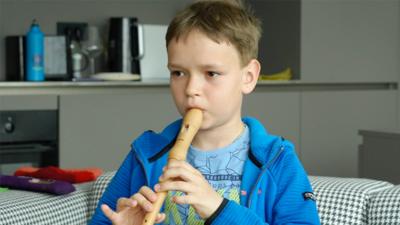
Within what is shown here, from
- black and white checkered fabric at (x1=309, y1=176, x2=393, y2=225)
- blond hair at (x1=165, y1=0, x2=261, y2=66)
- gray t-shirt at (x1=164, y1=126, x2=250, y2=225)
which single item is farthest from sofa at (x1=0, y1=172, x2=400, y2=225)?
blond hair at (x1=165, y1=0, x2=261, y2=66)

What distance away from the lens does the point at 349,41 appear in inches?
155

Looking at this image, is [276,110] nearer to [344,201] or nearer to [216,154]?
[344,201]

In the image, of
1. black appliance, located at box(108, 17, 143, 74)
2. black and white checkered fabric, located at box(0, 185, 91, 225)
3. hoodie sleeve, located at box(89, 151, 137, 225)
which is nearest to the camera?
hoodie sleeve, located at box(89, 151, 137, 225)

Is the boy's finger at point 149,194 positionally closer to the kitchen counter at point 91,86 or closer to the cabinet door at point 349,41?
the kitchen counter at point 91,86

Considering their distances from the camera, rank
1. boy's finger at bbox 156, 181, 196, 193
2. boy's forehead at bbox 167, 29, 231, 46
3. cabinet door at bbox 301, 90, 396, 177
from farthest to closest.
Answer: cabinet door at bbox 301, 90, 396, 177 < boy's forehead at bbox 167, 29, 231, 46 < boy's finger at bbox 156, 181, 196, 193

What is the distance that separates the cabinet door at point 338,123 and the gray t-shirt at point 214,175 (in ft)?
8.09

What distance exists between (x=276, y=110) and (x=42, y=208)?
7.34 ft

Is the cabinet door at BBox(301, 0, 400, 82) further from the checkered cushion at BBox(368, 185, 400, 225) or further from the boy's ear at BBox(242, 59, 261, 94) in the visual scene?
the boy's ear at BBox(242, 59, 261, 94)

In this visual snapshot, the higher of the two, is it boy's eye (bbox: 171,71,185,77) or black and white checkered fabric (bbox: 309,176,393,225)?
boy's eye (bbox: 171,71,185,77)

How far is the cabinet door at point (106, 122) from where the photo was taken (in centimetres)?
325

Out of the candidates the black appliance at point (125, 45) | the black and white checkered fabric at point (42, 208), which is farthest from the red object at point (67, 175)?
the black appliance at point (125, 45)

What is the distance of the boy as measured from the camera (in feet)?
3.92

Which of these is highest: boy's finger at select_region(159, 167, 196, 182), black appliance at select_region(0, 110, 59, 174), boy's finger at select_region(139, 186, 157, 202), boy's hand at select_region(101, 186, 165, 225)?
boy's finger at select_region(159, 167, 196, 182)

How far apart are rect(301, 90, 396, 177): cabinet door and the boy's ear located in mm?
2450
